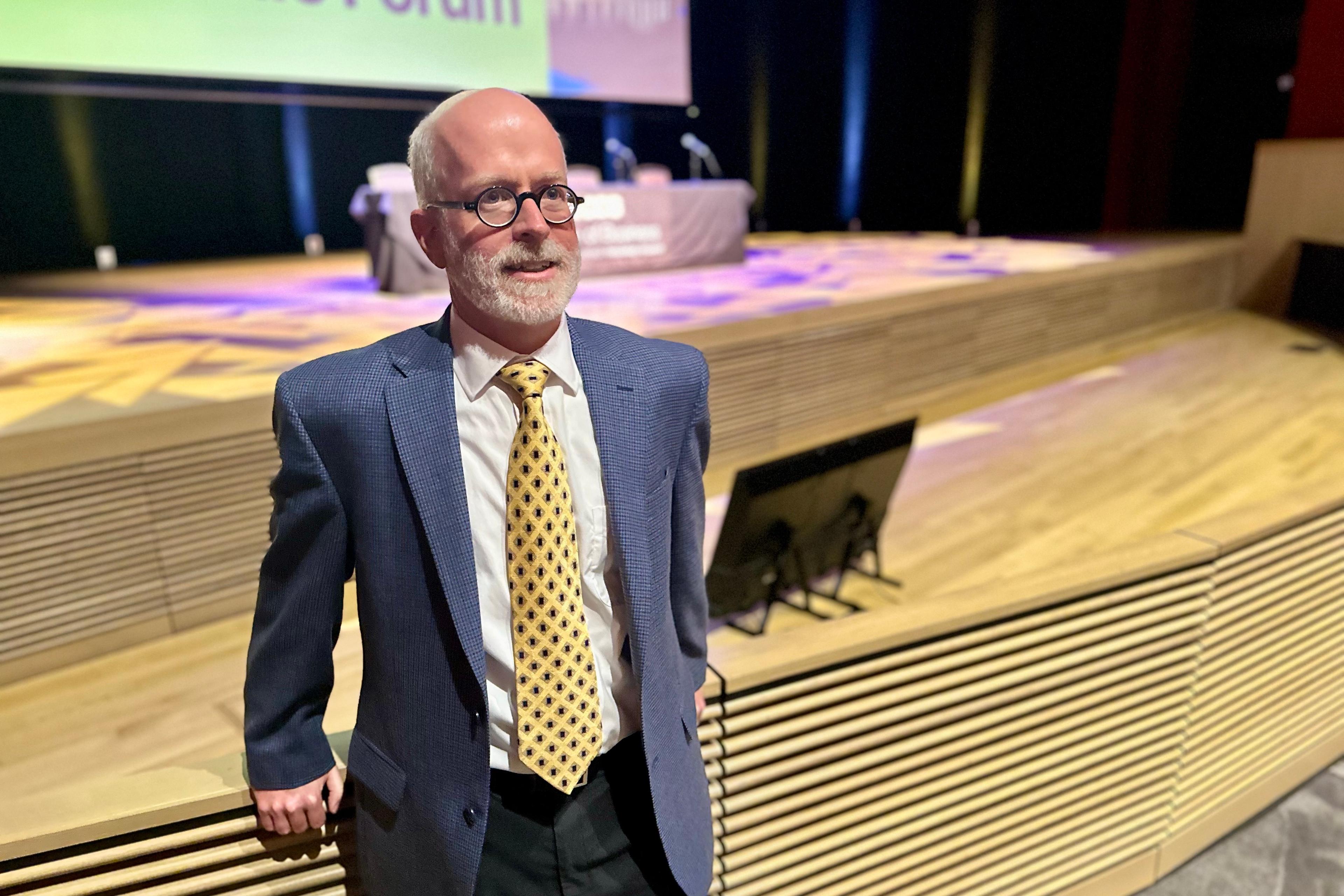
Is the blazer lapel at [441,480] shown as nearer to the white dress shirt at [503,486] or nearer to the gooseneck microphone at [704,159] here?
the white dress shirt at [503,486]

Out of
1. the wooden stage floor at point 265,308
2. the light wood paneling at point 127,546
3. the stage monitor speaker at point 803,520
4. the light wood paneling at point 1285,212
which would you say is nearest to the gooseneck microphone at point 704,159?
the wooden stage floor at point 265,308

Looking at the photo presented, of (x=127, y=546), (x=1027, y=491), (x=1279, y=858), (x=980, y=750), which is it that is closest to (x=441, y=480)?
(x=980, y=750)

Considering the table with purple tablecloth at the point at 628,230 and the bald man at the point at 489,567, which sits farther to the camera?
the table with purple tablecloth at the point at 628,230

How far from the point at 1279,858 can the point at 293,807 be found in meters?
2.17

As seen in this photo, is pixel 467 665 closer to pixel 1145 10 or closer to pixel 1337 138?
pixel 1337 138

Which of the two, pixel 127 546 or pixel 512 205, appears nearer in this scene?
pixel 512 205

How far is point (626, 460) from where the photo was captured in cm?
97

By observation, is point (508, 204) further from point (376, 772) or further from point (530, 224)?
point (376, 772)

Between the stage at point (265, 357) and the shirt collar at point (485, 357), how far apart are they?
1908 mm

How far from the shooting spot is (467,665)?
93 centimetres

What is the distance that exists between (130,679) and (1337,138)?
318 inches

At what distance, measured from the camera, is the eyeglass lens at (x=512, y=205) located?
2.80 ft

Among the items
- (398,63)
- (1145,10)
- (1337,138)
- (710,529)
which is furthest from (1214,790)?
(1145,10)

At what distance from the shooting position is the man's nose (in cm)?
87
